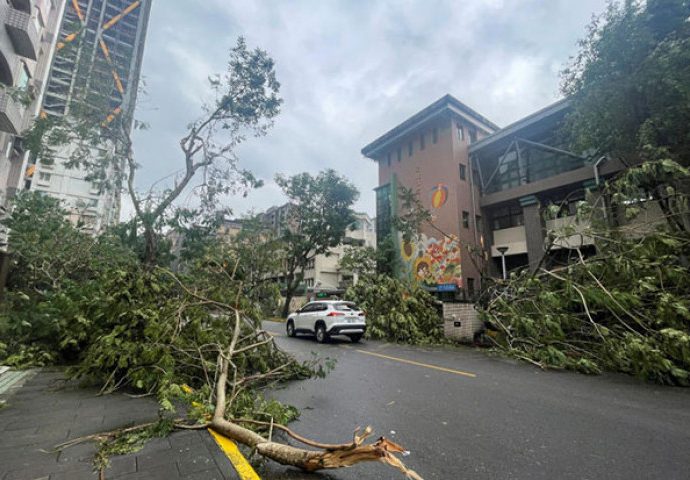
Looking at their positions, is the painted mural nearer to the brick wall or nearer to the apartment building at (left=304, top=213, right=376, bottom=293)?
the brick wall

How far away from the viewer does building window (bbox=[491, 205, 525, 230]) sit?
22.6m

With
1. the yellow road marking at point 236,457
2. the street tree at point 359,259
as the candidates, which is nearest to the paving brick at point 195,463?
the yellow road marking at point 236,457

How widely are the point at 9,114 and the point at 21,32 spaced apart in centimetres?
357

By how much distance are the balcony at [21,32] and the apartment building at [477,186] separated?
21.2 meters

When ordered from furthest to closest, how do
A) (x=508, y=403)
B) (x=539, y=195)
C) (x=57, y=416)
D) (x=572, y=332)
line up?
(x=539, y=195)
(x=572, y=332)
(x=508, y=403)
(x=57, y=416)

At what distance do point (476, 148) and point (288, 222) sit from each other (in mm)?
16466

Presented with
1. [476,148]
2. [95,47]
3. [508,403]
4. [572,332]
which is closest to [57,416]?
[508,403]

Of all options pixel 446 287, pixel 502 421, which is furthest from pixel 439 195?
pixel 502 421

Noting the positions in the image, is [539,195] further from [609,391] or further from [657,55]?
[609,391]

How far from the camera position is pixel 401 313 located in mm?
13336

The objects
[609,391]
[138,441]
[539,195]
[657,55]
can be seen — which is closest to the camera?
[138,441]

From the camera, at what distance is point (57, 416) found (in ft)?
13.1

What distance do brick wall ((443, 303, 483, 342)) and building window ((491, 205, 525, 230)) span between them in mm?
12460

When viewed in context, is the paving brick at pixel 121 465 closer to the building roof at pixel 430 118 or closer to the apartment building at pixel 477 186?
the apartment building at pixel 477 186
